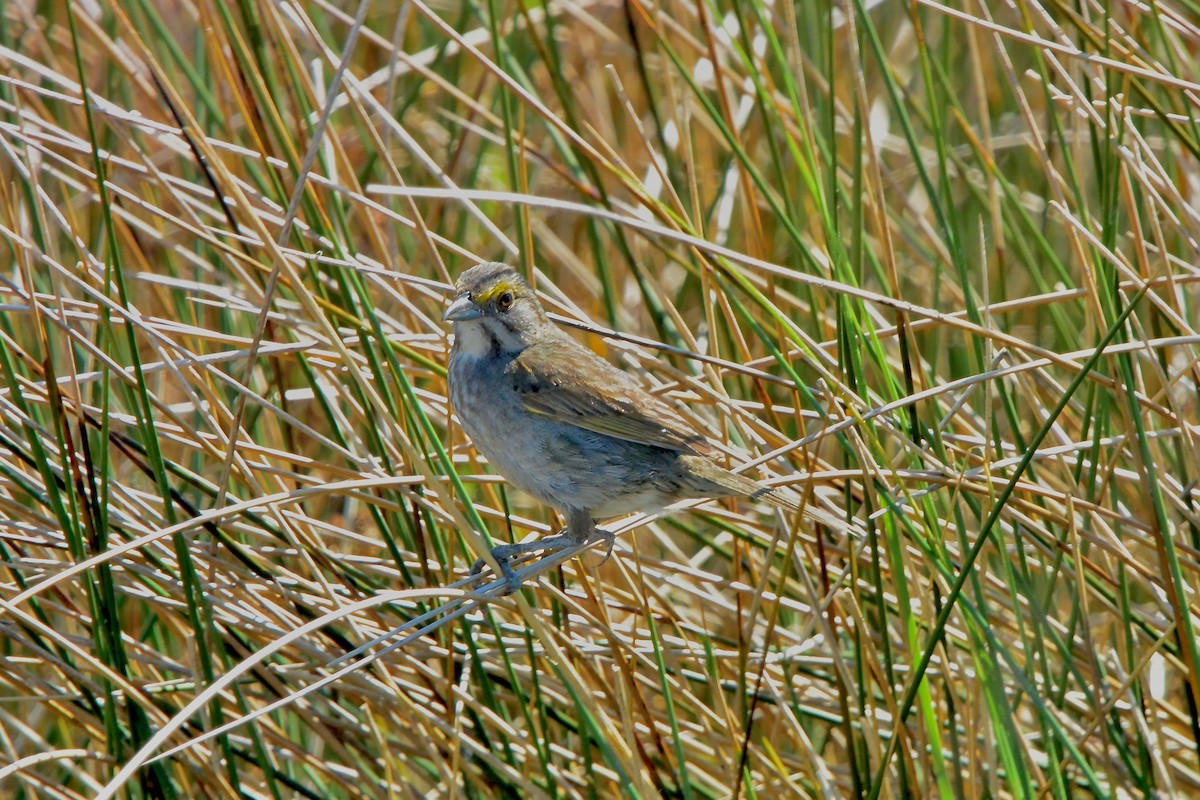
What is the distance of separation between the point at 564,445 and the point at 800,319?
1776mm

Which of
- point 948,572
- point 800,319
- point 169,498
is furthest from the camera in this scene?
point 800,319

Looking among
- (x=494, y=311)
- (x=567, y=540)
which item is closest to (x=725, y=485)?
(x=567, y=540)

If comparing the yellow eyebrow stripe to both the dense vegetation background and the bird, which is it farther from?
the dense vegetation background

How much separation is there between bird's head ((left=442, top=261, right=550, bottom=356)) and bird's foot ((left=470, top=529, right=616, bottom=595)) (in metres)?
0.60

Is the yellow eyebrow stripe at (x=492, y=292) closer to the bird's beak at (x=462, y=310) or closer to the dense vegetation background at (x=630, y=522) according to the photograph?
the bird's beak at (x=462, y=310)

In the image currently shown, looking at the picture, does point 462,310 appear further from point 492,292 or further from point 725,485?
point 725,485

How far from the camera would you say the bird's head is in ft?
11.3

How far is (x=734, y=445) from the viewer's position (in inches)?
154

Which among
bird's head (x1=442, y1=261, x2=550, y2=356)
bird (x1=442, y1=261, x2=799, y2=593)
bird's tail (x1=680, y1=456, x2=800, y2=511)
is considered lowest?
bird's tail (x1=680, y1=456, x2=800, y2=511)

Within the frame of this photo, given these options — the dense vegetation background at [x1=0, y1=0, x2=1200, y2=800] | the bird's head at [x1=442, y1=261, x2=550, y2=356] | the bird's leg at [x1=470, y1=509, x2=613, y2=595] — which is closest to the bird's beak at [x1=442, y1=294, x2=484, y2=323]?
the bird's head at [x1=442, y1=261, x2=550, y2=356]

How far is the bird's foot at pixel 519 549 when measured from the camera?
2.87 meters

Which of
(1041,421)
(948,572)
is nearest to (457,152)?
(1041,421)

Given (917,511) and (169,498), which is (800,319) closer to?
(917,511)

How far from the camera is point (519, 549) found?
10.1 ft
